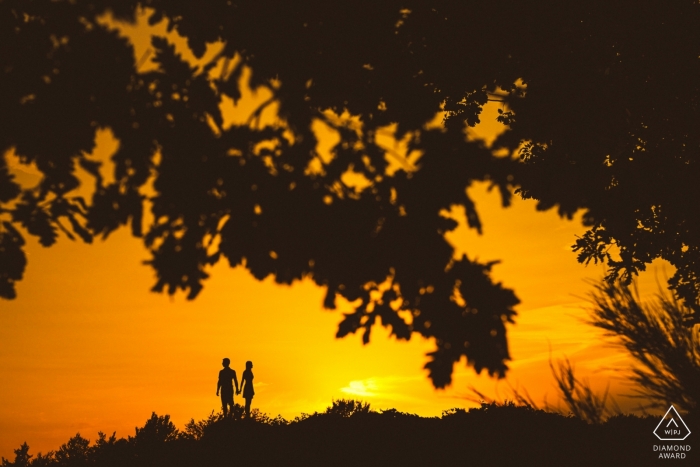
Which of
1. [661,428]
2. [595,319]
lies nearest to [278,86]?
[595,319]

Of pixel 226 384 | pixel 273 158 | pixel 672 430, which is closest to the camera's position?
pixel 273 158

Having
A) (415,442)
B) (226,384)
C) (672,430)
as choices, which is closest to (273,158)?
(415,442)

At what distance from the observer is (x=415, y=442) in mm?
12844

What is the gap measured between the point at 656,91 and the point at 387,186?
323 inches

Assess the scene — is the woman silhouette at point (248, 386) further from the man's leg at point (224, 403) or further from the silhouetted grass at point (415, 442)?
the silhouetted grass at point (415, 442)

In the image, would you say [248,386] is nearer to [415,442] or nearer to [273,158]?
[415,442]

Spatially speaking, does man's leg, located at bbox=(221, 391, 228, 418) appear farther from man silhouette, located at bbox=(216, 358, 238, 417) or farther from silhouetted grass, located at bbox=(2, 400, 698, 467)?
silhouetted grass, located at bbox=(2, 400, 698, 467)

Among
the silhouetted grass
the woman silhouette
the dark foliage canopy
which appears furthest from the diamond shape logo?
the woman silhouette

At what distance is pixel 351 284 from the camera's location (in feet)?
22.2

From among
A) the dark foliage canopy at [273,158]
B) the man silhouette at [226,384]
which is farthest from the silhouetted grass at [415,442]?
the dark foliage canopy at [273,158]

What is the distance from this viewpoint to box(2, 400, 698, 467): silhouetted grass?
12102mm

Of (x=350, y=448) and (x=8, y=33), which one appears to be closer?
(x=8, y=33)

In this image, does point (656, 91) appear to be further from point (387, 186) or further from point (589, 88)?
point (387, 186)

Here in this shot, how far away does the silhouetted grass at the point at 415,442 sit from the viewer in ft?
39.7
